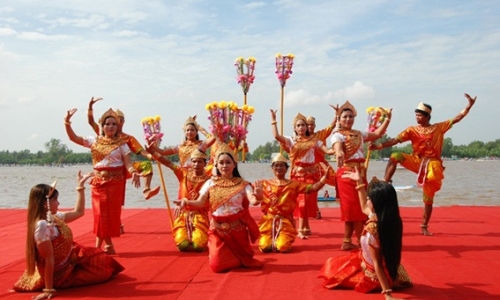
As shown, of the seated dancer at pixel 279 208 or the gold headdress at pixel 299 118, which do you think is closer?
the seated dancer at pixel 279 208

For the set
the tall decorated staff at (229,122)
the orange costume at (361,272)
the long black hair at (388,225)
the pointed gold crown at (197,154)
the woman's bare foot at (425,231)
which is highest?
the tall decorated staff at (229,122)

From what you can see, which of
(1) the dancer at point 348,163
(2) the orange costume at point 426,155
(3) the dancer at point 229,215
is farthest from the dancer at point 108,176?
(2) the orange costume at point 426,155

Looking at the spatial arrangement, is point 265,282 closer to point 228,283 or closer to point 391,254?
point 228,283

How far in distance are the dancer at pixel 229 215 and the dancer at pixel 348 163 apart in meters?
1.17

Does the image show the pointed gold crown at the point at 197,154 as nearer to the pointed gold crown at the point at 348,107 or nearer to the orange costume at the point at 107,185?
the orange costume at the point at 107,185

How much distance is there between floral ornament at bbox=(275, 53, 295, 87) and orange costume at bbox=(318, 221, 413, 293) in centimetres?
446

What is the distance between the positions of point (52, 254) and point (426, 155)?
4.58 meters

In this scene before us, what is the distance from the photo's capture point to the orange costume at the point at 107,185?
518 centimetres

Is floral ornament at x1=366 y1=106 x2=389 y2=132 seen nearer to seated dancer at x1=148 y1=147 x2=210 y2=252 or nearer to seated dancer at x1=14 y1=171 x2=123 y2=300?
seated dancer at x1=148 y1=147 x2=210 y2=252

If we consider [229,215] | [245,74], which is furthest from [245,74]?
[229,215]

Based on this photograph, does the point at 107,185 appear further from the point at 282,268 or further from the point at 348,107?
the point at 348,107

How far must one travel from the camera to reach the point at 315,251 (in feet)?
17.5

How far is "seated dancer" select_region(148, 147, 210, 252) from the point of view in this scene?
5383 millimetres

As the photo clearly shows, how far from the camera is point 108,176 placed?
206 inches
